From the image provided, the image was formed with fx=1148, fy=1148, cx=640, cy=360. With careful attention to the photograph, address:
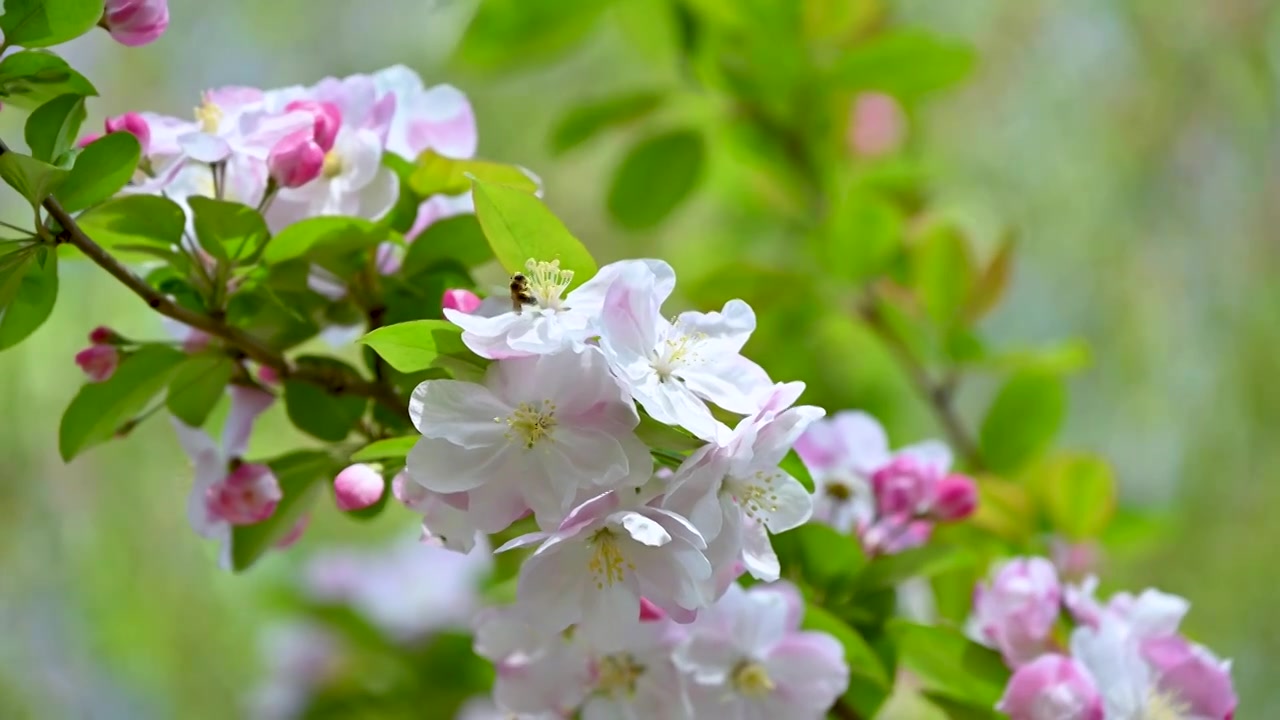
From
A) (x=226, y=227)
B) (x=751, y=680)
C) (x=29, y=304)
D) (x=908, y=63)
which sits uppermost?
(x=908, y=63)

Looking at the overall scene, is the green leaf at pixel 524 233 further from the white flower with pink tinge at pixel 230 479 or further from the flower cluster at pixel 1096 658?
the flower cluster at pixel 1096 658

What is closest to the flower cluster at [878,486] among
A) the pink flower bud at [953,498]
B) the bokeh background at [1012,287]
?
Answer: the pink flower bud at [953,498]

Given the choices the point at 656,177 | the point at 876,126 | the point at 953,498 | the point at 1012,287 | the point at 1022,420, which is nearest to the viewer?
the point at 953,498

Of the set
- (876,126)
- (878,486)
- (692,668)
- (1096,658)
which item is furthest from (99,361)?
(876,126)

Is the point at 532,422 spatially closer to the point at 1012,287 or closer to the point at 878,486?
the point at 878,486

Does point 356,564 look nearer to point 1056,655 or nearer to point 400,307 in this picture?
point 400,307

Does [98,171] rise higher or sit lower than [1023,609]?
lower
